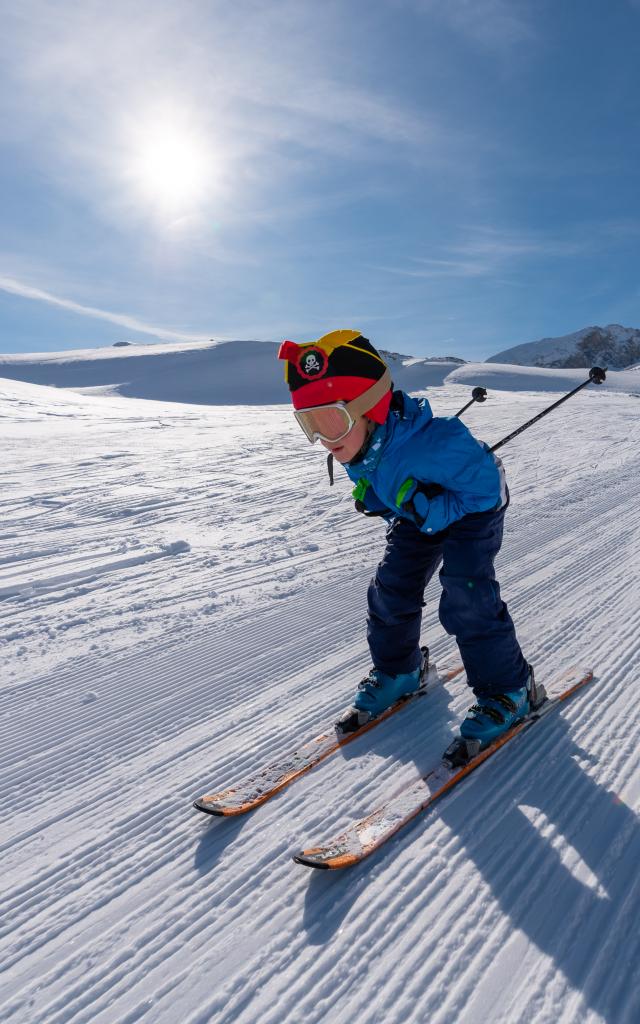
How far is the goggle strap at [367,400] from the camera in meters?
2.31

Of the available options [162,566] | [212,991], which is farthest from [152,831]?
[162,566]

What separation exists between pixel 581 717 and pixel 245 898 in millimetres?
1549

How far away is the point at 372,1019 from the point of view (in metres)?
1.41

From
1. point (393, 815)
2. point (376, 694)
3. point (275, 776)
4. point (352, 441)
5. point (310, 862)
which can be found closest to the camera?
point (310, 862)

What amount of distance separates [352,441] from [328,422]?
0.40 ft

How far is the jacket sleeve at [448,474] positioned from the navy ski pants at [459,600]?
0.15 meters

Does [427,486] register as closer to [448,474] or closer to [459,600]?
[448,474]

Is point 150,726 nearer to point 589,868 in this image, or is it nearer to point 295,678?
point 295,678

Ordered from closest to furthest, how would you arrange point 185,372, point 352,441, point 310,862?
1. point 310,862
2. point 352,441
3. point 185,372

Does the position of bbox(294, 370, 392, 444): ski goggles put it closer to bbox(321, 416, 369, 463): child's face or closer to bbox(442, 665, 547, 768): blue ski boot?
bbox(321, 416, 369, 463): child's face

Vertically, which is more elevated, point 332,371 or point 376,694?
point 332,371

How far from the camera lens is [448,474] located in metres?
2.30

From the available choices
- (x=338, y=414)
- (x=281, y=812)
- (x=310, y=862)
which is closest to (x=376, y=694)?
(x=281, y=812)

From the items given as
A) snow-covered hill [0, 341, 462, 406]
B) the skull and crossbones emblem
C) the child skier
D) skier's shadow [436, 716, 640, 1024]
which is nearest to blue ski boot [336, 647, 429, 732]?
the child skier
